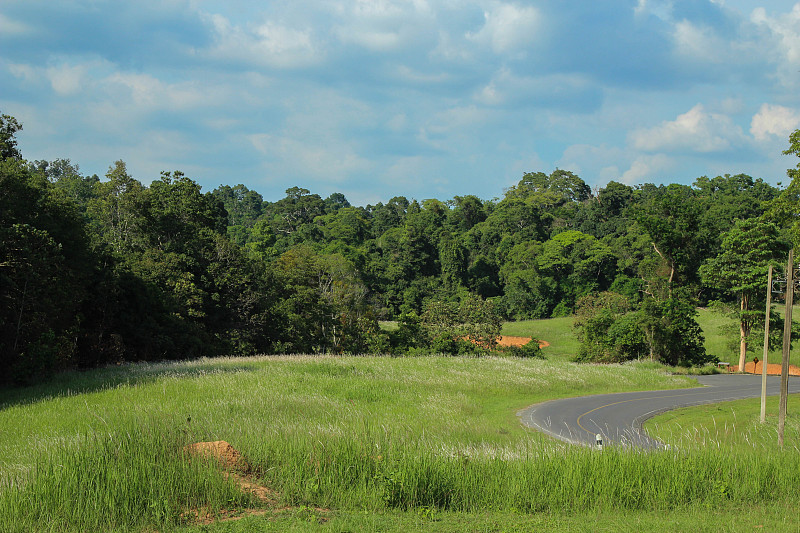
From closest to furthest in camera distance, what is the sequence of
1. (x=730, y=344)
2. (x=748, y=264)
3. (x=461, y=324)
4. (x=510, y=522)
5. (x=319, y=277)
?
1. (x=510, y=522)
2. (x=748, y=264)
3. (x=730, y=344)
4. (x=461, y=324)
5. (x=319, y=277)

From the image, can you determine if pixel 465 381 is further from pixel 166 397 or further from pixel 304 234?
pixel 304 234

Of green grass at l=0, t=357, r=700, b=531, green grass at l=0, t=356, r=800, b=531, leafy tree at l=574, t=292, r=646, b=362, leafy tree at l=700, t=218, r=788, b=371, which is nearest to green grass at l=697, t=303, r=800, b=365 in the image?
leafy tree at l=700, t=218, r=788, b=371

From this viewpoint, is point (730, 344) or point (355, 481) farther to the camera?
point (730, 344)

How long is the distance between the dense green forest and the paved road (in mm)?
9600

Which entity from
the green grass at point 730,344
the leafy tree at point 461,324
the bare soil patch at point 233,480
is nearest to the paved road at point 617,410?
the bare soil patch at point 233,480

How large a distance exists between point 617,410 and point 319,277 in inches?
1528

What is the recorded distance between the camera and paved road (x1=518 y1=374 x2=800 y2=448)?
19516mm

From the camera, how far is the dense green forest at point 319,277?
2642 cm

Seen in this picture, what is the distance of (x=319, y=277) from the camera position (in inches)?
2368

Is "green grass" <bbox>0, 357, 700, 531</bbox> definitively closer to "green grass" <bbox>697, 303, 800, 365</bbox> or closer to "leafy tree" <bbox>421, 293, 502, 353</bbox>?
"leafy tree" <bbox>421, 293, 502, 353</bbox>

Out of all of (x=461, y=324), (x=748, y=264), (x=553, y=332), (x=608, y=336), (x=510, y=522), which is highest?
(x=748, y=264)

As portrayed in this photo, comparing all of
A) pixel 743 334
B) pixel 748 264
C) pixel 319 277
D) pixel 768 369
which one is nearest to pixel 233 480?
pixel 319 277

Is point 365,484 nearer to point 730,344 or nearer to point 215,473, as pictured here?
point 215,473

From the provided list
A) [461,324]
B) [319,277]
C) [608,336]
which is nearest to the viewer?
[608,336]
